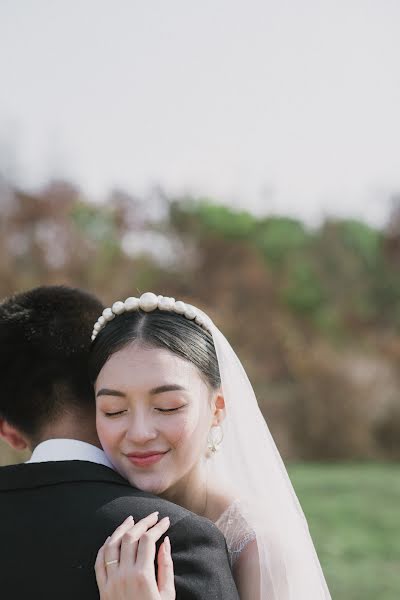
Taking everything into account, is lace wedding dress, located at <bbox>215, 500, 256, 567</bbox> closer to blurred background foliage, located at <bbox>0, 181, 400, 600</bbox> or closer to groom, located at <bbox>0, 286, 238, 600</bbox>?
groom, located at <bbox>0, 286, 238, 600</bbox>

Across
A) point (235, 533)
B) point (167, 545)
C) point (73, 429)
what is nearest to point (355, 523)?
point (235, 533)

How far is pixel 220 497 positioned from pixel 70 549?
753mm

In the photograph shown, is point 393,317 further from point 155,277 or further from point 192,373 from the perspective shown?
point 192,373

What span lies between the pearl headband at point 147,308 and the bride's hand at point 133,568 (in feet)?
2.58

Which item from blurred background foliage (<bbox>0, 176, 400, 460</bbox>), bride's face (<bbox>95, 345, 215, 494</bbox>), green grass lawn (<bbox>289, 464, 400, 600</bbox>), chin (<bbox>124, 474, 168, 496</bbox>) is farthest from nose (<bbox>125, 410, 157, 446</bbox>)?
blurred background foliage (<bbox>0, 176, 400, 460</bbox>)

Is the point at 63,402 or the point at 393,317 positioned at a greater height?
the point at 393,317

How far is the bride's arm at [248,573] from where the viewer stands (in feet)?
8.88

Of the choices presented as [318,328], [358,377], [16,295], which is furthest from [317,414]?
[16,295]

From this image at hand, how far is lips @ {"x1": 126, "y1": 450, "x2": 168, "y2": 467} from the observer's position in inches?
107

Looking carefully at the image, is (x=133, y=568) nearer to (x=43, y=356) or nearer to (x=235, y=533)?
(x=235, y=533)

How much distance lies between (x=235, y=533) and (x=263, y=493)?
0.92ft

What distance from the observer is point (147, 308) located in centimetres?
288

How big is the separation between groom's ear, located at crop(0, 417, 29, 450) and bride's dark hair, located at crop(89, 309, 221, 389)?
31 cm

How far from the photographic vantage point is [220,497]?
9.83 ft
